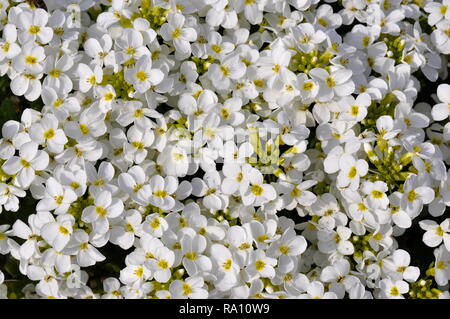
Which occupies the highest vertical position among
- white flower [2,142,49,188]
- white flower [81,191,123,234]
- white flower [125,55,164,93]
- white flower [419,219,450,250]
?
white flower [125,55,164,93]

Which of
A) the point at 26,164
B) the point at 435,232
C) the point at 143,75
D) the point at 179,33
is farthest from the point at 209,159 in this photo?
the point at 435,232

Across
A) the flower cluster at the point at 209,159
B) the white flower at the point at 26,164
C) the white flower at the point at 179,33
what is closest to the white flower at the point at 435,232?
the flower cluster at the point at 209,159

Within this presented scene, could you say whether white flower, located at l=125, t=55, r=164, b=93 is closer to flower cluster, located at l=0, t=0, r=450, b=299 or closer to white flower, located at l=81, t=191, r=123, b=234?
flower cluster, located at l=0, t=0, r=450, b=299

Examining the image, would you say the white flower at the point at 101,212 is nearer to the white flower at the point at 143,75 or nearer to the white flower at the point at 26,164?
the white flower at the point at 26,164

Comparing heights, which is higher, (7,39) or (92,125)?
(7,39)

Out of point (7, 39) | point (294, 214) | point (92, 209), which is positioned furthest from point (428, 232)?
point (7, 39)

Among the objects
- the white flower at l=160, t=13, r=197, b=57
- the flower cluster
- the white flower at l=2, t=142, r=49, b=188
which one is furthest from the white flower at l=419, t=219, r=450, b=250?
the white flower at l=2, t=142, r=49, b=188

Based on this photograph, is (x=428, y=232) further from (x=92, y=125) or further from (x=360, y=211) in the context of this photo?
(x=92, y=125)

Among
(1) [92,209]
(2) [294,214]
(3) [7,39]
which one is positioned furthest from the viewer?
(2) [294,214]
